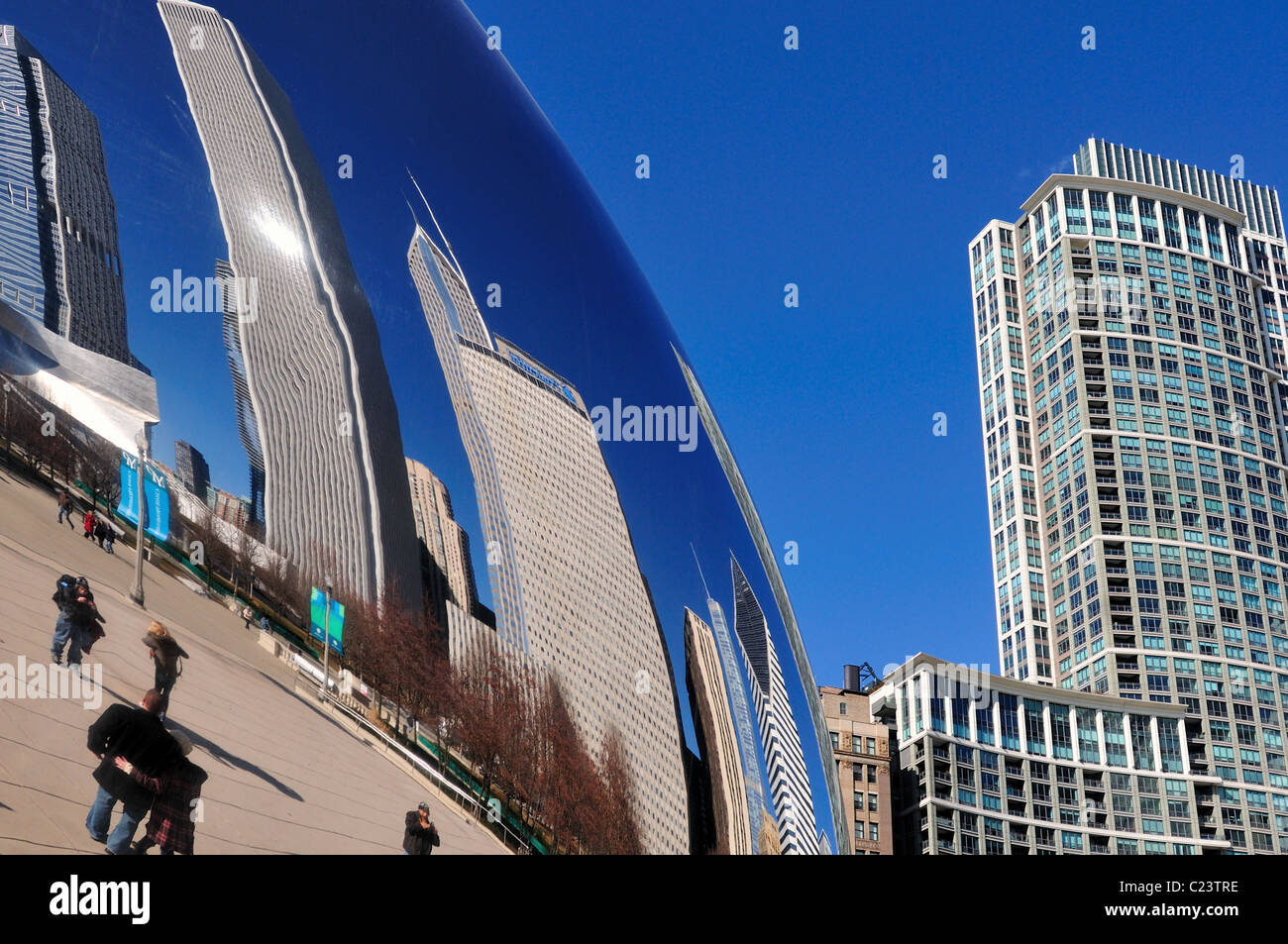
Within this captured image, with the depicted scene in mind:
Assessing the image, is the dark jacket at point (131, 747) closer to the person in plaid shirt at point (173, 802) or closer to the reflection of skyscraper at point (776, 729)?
the person in plaid shirt at point (173, 802)

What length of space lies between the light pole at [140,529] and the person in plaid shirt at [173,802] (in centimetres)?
40

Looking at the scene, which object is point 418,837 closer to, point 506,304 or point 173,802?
point 173,802

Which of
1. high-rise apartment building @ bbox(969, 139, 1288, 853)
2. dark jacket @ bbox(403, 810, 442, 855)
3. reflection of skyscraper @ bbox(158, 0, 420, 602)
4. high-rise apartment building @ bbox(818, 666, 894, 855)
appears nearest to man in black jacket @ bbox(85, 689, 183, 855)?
reflection of skyscraper @ bbox(158, 0, 420, 602)

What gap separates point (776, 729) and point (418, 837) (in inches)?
165

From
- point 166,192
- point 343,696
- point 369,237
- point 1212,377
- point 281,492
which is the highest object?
point 1212,377

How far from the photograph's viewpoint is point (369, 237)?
4.67 meters

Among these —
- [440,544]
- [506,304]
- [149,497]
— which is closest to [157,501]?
[149,497]

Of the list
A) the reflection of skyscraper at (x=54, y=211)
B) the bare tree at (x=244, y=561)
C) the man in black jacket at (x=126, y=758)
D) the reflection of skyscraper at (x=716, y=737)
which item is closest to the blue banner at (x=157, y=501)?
the bare tree at (x=244, y=561)

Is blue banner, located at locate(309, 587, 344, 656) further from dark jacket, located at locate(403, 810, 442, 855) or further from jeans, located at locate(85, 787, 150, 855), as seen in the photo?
jeans, located at locate(85, 787, 150, 855)

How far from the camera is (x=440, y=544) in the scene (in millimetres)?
4441

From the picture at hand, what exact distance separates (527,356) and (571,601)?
1.11m
